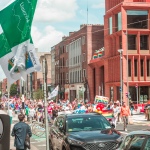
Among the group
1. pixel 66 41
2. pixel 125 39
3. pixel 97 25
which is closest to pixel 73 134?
pixel 125 39

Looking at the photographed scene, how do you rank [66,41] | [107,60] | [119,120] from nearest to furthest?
[119,120], [107,60], [66,41]

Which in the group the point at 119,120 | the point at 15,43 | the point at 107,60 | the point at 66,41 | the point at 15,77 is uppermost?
the point at 66,41

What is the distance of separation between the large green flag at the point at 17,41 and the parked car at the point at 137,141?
1.91 m

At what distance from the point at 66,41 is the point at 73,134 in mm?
78473

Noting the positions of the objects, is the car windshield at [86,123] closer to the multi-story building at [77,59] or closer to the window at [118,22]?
the window at [118,22]

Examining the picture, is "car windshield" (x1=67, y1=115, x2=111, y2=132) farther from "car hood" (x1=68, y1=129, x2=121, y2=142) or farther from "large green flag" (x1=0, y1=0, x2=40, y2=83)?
"large green flag" (x1=0, y1=0, x2=40, y2=83)

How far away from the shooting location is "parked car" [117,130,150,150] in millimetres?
6426

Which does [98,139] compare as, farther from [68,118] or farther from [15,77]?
[15,77]

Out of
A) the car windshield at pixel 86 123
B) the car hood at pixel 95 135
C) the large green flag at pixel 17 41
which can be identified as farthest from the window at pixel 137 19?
the large green flag at pixel 17 41

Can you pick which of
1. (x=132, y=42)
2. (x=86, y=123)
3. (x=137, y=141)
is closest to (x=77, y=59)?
(x=132, y=42)

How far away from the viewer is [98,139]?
431 inches

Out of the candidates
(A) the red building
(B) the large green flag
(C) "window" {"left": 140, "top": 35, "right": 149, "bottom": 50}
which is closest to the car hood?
(B) the large green flag

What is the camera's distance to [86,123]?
1231 centimetres

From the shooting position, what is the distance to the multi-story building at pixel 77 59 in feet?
239
